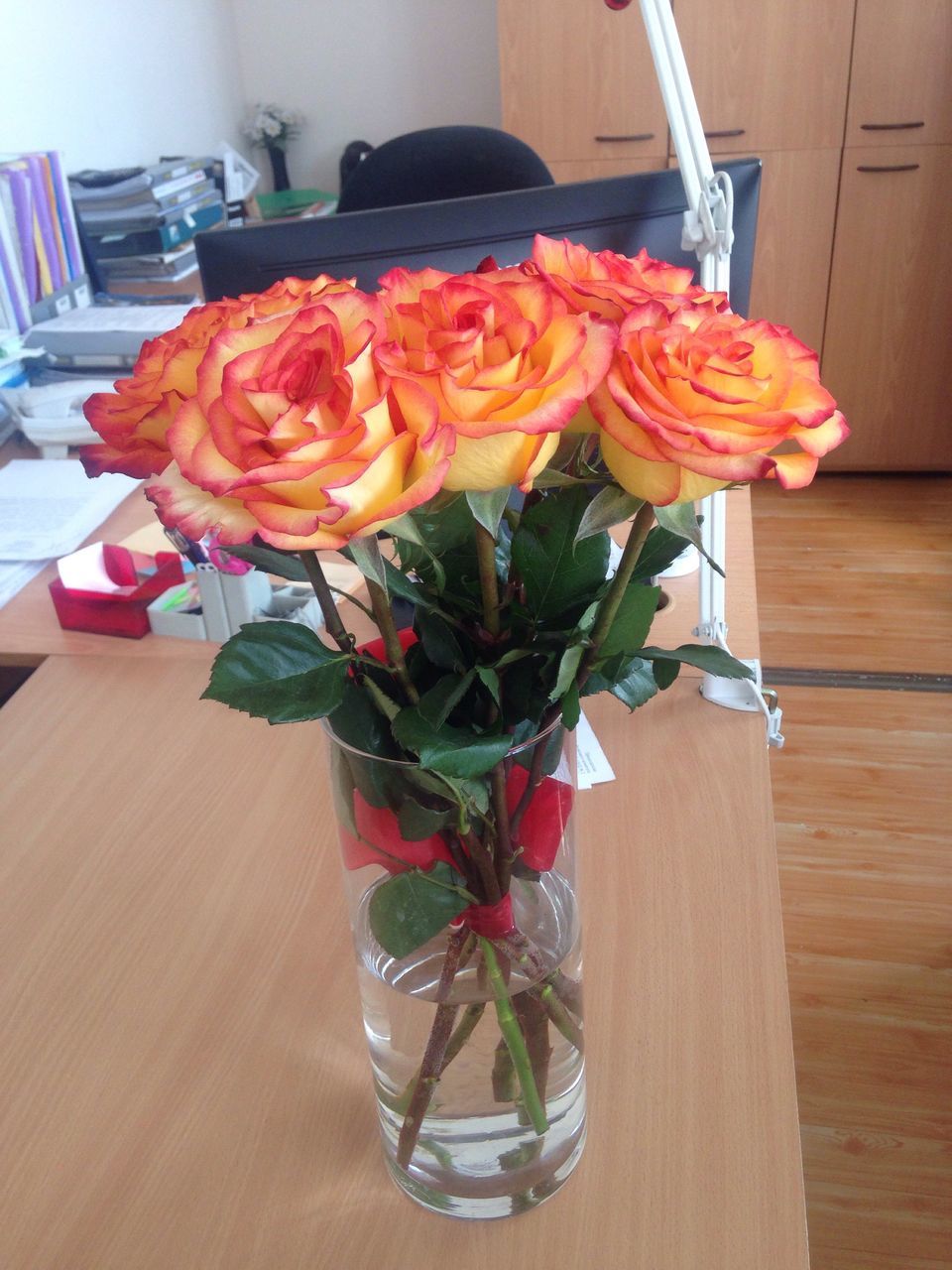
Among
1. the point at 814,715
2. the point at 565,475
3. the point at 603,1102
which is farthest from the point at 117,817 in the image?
the point at 814,715

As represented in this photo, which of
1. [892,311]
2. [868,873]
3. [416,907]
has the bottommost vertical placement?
[868,873]

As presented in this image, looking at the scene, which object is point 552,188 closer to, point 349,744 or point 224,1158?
point 349,744

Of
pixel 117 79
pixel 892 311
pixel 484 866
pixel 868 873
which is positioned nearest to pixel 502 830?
pixel 484 866

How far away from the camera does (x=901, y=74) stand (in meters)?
2.59

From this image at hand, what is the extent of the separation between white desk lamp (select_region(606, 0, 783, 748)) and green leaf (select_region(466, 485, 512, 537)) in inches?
17.5

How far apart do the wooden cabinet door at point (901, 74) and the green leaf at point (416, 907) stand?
9.04ft

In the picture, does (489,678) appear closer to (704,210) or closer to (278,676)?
(278,676)

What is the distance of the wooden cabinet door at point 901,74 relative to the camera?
2.53 m

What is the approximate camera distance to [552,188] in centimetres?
105

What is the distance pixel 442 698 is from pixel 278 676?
8 centimetres

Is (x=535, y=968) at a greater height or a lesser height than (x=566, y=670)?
lesser

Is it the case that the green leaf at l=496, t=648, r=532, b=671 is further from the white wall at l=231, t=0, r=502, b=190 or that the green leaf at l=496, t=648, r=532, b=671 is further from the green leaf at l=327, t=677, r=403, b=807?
the white wall at l=231, t=0, r=502, b=190

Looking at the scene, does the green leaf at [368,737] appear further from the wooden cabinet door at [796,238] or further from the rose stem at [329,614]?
the wooden cabinet door at [796,238]

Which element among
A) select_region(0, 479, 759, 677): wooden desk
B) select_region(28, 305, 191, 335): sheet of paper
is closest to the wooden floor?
select_region(0, 479, 759, 677): wooden desk
